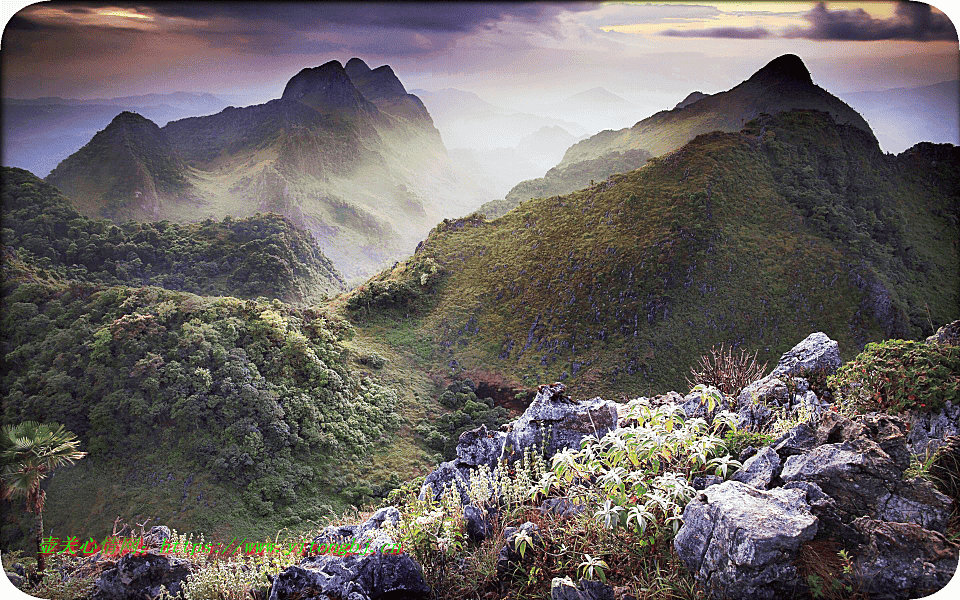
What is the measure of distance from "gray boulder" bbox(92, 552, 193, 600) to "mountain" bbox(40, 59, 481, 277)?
84818 millimetres

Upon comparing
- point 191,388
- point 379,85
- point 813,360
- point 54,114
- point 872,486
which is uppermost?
point 379,85

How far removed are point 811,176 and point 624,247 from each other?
15887 mm

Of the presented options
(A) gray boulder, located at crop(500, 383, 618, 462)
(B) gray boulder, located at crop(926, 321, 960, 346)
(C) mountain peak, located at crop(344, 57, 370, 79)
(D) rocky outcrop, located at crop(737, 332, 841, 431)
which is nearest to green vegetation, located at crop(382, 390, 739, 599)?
(D) rocky outcrop, located at crop(737, 332, 841, 431)

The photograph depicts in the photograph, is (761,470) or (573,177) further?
(573,177)

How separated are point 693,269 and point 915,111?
2162 centimetres

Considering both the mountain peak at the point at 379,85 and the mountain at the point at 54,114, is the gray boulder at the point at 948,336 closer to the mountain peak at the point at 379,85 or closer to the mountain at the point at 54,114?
the mountain at the point at 54,114

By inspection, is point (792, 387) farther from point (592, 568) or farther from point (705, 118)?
point (705, 118)

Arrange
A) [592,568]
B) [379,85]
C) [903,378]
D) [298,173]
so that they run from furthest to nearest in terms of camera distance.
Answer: [379,85] < [298,173] < [903,378] < [592,568]

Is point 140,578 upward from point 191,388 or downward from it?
upward

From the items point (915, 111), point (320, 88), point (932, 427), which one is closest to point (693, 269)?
point (915, 111)

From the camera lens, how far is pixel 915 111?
8789mm

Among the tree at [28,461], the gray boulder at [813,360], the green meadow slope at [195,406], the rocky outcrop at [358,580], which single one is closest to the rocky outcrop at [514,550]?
the rocky outcrop at [358,580]

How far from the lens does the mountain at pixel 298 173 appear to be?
7888 cm

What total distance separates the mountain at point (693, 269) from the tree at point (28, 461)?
23.7m
